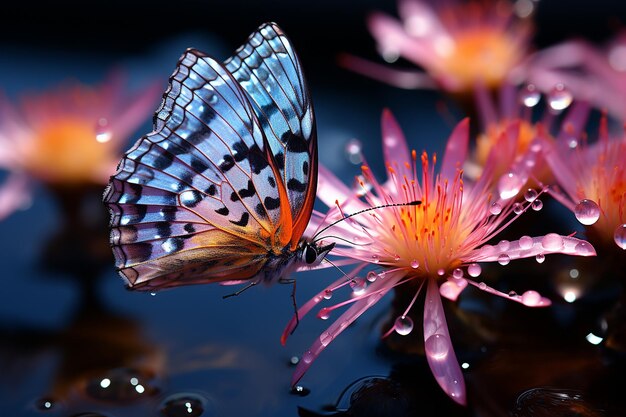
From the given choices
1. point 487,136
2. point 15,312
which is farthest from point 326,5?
point 15,312

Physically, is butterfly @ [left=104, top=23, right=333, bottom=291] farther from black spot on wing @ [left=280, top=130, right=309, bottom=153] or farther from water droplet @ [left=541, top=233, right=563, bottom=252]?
water droplet @ [left=541, top=233, right=563, bottom=252]

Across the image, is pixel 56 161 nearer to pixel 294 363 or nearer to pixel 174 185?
pixel 174 185

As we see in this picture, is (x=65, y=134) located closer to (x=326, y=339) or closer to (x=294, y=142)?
(x=294, y=142)

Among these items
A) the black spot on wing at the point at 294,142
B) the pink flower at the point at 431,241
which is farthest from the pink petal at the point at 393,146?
the black spot on wing at the point at 294,142

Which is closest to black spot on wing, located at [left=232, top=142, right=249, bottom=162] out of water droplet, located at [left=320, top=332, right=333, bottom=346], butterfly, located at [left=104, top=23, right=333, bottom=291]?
butterfly, located at [left=104, top=23, right=333, bottom=291]

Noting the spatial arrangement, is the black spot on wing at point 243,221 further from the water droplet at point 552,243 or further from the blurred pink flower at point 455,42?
the blurred pink flower at point 455,42

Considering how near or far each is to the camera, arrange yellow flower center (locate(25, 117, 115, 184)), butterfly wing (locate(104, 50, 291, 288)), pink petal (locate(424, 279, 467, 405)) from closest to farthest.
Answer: pink petal (locate(424, 279, 467, 405)) → butterfly wing (locate(104, 50, 291, 288)) → yellow flower center (locate(25, 117, 115, 184))

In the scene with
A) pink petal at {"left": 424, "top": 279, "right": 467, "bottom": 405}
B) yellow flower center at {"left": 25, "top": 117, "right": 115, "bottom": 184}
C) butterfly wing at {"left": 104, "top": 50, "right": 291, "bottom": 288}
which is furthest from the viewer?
yellow flower center at {"left": 25, "top": 117, "right": 115, "bottom": 184}
